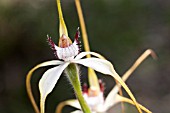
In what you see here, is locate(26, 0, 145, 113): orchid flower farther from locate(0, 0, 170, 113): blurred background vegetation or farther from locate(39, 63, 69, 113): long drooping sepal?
locate(0, 0, 170, 113): blurred background vegetation

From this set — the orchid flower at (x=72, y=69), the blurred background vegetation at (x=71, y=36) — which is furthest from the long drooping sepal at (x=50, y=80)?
the blurred background vegetation at (x=71, y=36)

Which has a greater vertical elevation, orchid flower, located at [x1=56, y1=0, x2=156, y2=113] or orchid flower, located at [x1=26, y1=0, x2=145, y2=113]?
orchid flower, located at [x1=26, y1=0, x2=145, y2=113]

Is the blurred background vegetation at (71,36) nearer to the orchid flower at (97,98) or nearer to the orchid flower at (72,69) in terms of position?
the orchid flower at (97,98)

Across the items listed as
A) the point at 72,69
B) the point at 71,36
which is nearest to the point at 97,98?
the point at 72,69

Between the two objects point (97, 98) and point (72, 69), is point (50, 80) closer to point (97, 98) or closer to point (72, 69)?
point (72, 69)

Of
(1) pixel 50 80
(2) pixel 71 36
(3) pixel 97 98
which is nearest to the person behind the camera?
(1) pixel 50 80

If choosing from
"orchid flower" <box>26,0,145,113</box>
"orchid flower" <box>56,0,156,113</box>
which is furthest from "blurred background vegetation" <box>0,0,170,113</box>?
"orchid flower" <box>26,0,145,113</box>

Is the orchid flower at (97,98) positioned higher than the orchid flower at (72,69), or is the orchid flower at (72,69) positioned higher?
the orchid flower at (72,69)

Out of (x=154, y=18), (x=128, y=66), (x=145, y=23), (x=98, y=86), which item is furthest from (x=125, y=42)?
(x=98, y=86)
